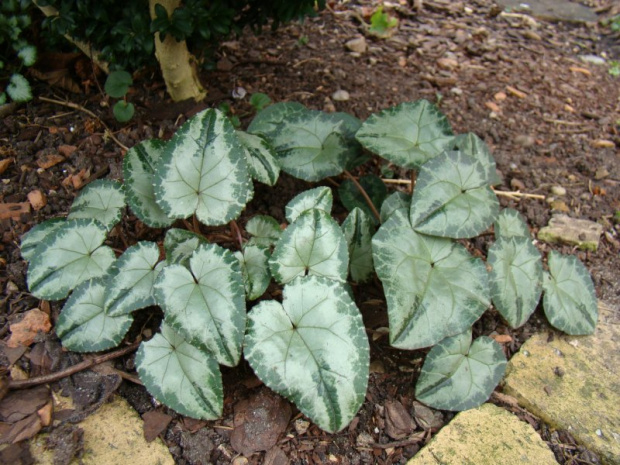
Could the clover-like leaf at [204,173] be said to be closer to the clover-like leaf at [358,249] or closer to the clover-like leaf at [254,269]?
the clover-like leaf at [254,269]

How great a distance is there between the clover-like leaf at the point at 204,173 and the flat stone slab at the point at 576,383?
115 centimetres

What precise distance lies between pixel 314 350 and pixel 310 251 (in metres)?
0.32

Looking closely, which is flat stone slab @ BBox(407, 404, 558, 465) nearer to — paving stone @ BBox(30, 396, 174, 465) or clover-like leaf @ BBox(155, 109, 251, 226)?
paving stone @ BBox(30, 396, 174, 465)

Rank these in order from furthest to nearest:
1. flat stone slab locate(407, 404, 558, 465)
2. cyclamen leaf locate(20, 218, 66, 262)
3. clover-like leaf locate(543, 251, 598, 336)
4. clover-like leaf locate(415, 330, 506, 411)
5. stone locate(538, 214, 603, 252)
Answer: stone locate(538, 214, 603, 252), clover-like leaf locate(543, 251, 598, 336), cyclamen leaf locate(20, 218, 66, 262), clover-like leaf locate(415, 330, 506, 411), flat stone slab locate(407, 404, 558, 465)

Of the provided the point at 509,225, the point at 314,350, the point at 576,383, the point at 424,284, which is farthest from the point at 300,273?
the point at 576,383

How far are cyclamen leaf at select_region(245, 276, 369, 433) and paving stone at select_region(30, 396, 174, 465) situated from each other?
40 cm

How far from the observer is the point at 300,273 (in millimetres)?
1624

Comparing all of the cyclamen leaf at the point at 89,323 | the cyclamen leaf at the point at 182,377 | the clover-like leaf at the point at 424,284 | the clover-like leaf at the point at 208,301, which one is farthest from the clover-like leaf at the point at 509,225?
the cyclamen leaf at the point at 89,323

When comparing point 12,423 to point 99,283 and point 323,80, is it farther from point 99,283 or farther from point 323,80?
point 323,80

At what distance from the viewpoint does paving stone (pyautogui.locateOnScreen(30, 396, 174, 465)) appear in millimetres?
1441

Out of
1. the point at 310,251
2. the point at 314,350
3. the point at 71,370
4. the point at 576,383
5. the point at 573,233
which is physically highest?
the point at 310,251

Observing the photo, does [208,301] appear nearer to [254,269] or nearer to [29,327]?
[254,269]

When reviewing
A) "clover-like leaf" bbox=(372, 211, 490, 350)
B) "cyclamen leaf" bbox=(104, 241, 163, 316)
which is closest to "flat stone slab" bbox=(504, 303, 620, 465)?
"clover-like leaf" bbox=(372, 211, 490, 350)

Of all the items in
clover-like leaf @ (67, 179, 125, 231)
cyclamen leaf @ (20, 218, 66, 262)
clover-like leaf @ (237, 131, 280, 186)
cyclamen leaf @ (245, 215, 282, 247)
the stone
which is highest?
clover-like leaf @ (237, 131, 280, 186)
